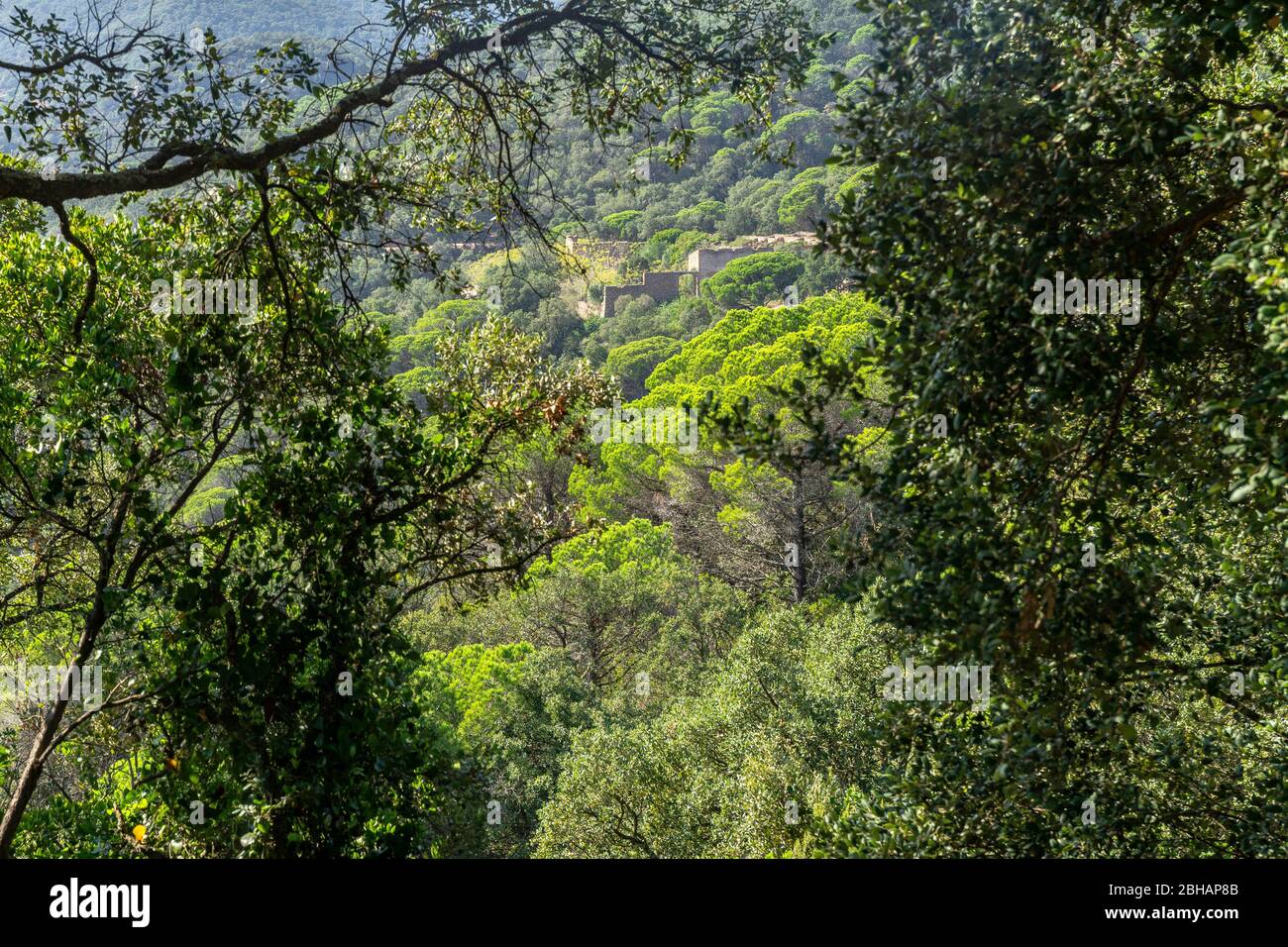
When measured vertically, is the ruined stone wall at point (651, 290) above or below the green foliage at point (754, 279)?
above

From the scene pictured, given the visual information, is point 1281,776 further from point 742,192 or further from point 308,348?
point 742,192

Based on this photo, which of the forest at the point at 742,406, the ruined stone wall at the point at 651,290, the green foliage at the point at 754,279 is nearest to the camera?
the forest at the point at 742,406

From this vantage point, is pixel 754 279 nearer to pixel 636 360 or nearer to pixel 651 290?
pixel 636 360

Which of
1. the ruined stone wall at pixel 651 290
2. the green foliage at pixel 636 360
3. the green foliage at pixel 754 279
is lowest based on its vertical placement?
the green foliage at pixel 636 360

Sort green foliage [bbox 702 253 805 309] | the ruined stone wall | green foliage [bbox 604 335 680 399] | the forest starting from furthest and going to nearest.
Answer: the ruined stone wall < green foliage [bbox 702 253 805 309] < green foliage [bbox 604 335 680 399] < the forest

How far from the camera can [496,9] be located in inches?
208

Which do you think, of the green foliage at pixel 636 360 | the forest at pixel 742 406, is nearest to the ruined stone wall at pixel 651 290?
the green foliage at pixel 636 360

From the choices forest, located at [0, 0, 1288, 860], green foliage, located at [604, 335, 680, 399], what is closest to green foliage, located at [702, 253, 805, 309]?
green foliage, located at [604, 335, 680, 399]

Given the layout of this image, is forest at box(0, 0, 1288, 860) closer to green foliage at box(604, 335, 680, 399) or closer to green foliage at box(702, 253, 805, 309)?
green foliage at box(604, 335, 680, 399)

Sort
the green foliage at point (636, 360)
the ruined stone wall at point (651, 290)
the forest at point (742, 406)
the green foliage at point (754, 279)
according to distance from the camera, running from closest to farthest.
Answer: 1. the forest at point (742, 406)
2. the green foliage at point (636, 360)
3. the green foliage at point (754, 279)
4. the ruined stone wall at point (651, 290)

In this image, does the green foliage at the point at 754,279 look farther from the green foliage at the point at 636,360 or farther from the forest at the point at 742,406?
the forest at the point at 742,406

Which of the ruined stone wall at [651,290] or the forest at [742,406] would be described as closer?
the forest at [742,406]

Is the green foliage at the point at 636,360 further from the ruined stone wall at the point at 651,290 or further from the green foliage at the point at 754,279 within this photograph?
the ruined stone wall at the point at 651,290
